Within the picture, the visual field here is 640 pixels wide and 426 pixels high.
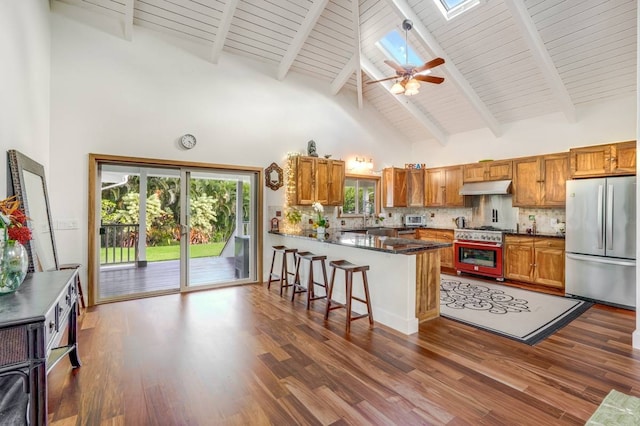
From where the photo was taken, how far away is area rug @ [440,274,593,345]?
3559 millimetres

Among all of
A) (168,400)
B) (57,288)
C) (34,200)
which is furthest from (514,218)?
(34,200)

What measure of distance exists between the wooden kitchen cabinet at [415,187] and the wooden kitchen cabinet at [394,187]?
108mm

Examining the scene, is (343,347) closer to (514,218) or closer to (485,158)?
(514,218)

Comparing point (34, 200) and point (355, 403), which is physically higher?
point (34, 200)

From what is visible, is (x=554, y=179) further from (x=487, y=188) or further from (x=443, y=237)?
(x=443, y=237)

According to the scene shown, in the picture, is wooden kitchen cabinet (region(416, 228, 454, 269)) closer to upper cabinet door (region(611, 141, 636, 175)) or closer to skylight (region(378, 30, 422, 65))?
upper cabinet door (region(611, 141, 636, 175))

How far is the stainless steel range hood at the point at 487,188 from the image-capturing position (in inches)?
241

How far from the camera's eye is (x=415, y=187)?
776 centimetres

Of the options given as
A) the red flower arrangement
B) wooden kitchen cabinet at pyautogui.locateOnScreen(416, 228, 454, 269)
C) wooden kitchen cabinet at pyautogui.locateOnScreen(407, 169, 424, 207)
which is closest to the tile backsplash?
wooden kitchen cabinet at pyautogui.locateOnScreen(407, 169, 424, 207)

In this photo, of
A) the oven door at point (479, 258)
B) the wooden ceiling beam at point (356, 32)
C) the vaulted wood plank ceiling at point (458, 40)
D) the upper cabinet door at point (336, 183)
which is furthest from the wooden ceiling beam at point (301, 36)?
the oven door at point (479, 258)

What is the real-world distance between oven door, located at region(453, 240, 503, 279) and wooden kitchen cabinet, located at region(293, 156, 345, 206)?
269 centimetres

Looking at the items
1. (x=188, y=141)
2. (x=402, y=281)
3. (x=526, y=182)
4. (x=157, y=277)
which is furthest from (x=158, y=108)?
(x=526, y=182)

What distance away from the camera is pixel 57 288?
1962mm

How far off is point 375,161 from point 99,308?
6117mm
